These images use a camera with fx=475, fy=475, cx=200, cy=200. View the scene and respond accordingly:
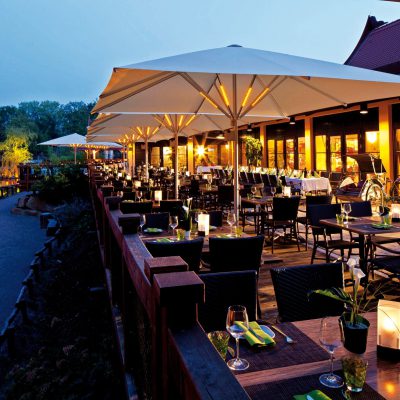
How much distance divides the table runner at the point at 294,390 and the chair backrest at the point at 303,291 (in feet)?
3.41

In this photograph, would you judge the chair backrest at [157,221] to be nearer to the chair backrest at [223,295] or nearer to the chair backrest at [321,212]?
the chair backrest at [321,212]

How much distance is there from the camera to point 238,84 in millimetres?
6277

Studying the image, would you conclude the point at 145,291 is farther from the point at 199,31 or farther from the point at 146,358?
the point at 199,31

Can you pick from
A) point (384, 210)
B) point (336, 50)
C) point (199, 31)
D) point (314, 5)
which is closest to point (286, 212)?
point (384, 210)

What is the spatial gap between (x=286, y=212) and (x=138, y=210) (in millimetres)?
2136

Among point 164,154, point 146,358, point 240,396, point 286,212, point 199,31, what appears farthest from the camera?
point 199,31

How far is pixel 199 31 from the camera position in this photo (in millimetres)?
196000

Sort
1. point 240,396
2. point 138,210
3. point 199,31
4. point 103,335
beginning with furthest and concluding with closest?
point 199,31 → point 138,210 → point 103,335 → point 240,396

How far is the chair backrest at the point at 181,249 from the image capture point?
3.45m

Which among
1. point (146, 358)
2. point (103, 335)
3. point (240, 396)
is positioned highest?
point (240, 396)

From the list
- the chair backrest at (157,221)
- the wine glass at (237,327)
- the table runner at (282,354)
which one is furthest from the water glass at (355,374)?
the chair backrest at (157,221)

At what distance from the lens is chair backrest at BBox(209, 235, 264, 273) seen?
379 centimetres

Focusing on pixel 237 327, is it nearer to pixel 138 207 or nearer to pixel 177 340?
pixel 177 340

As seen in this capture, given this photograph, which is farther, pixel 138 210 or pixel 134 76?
pixel 138 210
